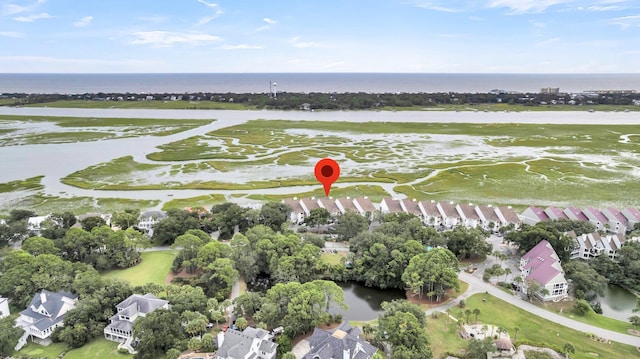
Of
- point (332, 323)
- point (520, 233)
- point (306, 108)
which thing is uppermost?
point (306, 108)

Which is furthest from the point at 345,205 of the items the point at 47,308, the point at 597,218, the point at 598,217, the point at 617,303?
the point at 47,308

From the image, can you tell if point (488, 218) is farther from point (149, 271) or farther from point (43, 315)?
point (43, 315)

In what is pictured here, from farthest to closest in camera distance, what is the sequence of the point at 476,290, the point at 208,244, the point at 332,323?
the point at 208,244 → the point at 476,290 → the point at 332,323

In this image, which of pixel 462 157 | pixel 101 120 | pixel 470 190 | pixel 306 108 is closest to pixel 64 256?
pixel 470 190

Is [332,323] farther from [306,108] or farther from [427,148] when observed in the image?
[306,108]

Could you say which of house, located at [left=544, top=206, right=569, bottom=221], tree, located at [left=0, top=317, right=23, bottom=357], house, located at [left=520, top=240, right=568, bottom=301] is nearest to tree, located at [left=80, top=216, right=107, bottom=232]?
tree, located at [left=0, top=317, right=23, bottom=357]

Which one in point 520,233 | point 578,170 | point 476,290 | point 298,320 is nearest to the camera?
point 298,320
